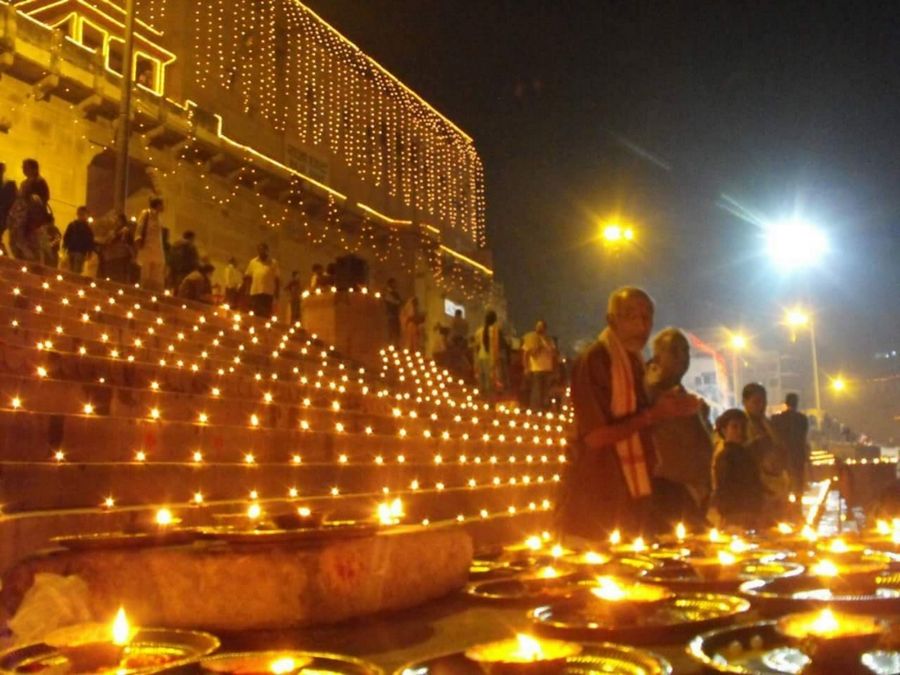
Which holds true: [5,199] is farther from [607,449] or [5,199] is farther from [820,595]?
[820,595]

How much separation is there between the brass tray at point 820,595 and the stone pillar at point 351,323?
1183 centimetres

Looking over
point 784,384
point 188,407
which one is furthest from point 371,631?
point 784,384

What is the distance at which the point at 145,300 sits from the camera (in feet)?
38.0

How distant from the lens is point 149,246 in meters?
13.8

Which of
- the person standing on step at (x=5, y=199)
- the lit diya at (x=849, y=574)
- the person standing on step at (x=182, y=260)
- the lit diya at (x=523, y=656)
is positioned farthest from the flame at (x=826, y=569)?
the person standing on step at (x=182, y=260)

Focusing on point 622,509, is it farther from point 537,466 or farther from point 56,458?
point 537,466

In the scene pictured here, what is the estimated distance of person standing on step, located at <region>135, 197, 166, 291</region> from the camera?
1372cm

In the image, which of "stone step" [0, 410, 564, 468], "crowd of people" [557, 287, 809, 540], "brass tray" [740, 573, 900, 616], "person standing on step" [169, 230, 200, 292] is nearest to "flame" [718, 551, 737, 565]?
"brass tray" [740, 573, 900, 616]

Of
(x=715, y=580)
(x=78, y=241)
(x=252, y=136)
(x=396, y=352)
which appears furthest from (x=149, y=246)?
(x=252, y=136)

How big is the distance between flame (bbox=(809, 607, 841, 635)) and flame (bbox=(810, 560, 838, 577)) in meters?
0.96

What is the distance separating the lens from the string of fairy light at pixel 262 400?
20.9 ft

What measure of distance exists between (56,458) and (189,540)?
215cm

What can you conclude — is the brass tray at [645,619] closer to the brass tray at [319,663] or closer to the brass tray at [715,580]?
the brass tray at [715,580]

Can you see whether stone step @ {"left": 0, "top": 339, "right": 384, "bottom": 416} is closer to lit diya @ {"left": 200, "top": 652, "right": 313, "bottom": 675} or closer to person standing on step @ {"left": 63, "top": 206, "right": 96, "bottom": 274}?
lit diya @ {"left": 200, "top": 652, "right": 313, "bottom": 675}
